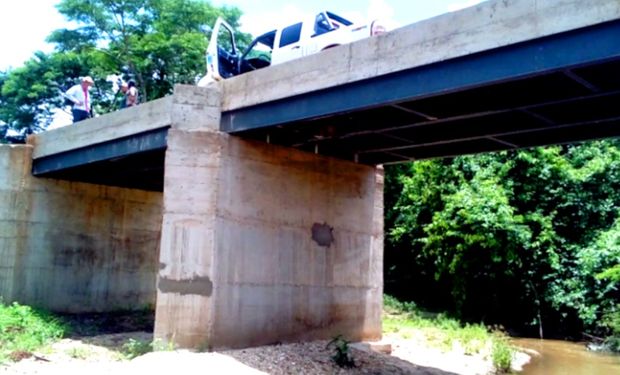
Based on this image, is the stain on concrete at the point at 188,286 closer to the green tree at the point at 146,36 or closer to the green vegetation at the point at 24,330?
the green vegetation at the point at 24,330

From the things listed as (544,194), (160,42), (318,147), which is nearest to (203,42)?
(160,42)

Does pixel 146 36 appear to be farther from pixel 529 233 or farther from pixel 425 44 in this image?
pixel 425 44

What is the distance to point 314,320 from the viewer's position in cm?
1255

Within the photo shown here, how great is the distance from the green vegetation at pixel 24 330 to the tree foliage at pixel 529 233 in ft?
45.8

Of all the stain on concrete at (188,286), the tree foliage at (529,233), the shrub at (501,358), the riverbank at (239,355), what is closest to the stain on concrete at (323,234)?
the riverbank at (239,355)

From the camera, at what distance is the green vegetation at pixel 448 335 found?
15469 millimetres

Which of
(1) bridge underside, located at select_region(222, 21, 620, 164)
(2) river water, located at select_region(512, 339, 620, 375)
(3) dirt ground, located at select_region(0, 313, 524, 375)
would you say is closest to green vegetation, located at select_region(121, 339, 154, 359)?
(3) dirt ground, located at select_region(0, 313, 524, 375)

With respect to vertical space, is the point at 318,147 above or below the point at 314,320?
above

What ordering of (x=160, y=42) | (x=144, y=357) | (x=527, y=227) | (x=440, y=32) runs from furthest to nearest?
1. (x=160, y=42)
2. (x=527, y=227)
3. (x=144, y=357)
4. (x=440, y=32)

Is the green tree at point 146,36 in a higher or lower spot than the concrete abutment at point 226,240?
higher

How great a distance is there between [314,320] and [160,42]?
20740 mm

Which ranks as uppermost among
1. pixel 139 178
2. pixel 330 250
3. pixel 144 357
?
pixel 139 178

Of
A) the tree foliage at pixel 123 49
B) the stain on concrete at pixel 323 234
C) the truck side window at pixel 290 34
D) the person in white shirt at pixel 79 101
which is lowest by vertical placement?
the stain on concrete at pixel 323 234

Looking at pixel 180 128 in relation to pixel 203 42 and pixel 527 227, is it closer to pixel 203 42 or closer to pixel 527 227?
pixel 527 227
